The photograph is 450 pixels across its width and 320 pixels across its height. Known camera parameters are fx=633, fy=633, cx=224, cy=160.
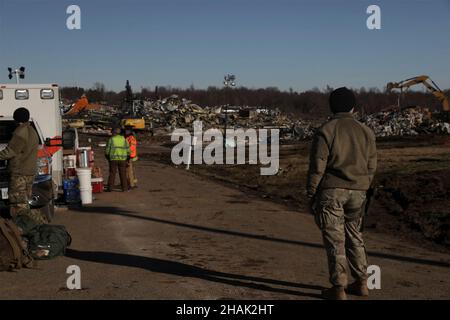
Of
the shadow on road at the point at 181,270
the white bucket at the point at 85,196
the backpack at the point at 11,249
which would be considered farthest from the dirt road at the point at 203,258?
the white bucket at the point at 85,196

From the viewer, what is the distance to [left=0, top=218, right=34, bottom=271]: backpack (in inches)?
326

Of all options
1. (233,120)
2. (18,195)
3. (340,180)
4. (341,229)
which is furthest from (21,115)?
(233,120)

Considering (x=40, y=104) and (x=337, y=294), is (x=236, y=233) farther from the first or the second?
(x=40, y=104)

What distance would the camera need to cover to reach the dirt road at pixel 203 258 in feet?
24.6

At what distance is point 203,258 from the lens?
9.45 metres

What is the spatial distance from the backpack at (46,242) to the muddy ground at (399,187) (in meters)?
6.22

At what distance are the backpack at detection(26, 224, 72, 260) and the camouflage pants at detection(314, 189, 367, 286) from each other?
4.28 m

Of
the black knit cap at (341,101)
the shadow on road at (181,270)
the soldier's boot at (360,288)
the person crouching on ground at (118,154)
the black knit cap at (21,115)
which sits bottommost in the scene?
the shadow on road at (181,270)

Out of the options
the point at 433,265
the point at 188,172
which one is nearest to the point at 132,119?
the point at 188,172

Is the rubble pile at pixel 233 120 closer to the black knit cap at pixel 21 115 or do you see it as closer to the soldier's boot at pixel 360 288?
the black knit cap at pixel 21 115

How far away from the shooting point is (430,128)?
44.5 metres

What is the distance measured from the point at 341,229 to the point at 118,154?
1153 centimetres

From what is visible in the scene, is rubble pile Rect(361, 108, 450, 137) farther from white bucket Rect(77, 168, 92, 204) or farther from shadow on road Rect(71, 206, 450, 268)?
shadow on road Rect(71, 206, 450, 268)

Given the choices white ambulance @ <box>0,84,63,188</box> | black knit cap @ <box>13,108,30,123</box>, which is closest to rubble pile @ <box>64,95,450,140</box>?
white ambulance @ <box>0,84,63,188</box>
